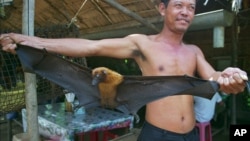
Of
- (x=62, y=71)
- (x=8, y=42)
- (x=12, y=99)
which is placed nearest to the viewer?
(x=8, y=42)

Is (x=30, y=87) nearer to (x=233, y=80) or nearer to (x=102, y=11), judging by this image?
(x=233, y=80)

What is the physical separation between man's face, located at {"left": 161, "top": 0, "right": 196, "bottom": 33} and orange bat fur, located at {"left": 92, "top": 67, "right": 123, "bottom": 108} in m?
0.71

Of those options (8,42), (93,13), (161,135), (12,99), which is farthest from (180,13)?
(93,13)

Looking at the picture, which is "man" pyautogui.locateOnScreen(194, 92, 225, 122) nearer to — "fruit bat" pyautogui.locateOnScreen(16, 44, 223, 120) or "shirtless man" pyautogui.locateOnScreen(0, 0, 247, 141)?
"shirtless man" pyautogui.locateOnScreen(0, 0, 247, 141)

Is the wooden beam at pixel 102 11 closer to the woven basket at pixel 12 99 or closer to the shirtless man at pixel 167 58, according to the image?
the woven basket at pixel 12 99

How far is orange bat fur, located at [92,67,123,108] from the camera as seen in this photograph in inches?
87.1

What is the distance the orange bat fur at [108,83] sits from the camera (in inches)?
87.1

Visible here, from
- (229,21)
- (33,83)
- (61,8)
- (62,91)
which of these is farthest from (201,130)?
(61,8)

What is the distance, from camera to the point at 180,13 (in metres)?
2.45

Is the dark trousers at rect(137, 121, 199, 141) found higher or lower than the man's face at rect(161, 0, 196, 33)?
lower

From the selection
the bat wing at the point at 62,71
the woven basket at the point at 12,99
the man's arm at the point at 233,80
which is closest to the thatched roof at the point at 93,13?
the woven basket at the point at 12,99

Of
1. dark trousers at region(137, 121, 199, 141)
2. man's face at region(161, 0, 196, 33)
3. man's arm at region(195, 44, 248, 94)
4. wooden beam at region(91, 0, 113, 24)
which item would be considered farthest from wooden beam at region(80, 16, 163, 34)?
man's arm at region(195, 44, 248, 94)

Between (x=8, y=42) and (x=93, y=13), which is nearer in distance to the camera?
(x=8, y=42)

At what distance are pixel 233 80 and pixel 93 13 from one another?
140 inches
